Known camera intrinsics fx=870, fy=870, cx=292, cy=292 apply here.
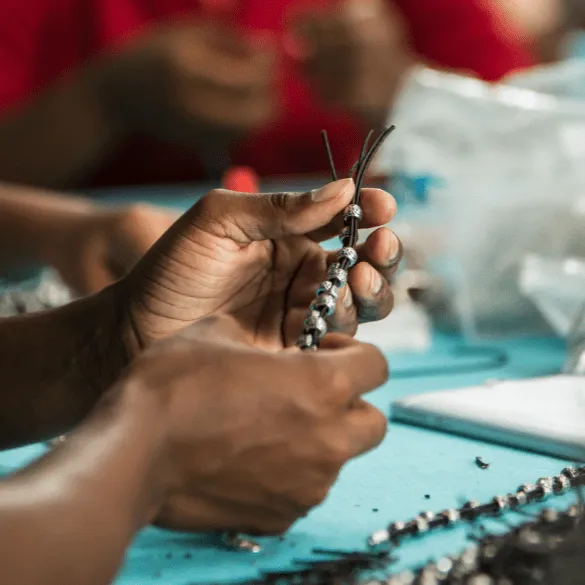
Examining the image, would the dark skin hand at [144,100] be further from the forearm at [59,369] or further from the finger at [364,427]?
the finger at [364,427]

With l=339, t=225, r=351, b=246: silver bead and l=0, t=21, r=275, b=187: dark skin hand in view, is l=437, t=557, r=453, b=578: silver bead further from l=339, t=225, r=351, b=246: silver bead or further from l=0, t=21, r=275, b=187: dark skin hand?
l=0, t=21, r=275, b=187: dark skin hand

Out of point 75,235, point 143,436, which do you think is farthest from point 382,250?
point 75,235

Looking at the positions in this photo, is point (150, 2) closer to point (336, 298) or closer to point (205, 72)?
point (205, 72)

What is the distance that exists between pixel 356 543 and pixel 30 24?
175 centimetres

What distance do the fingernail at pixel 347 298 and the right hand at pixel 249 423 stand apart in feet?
0.35

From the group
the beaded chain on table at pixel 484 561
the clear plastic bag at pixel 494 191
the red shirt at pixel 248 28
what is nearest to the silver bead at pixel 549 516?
the beaded chain on table at pixel 484 561

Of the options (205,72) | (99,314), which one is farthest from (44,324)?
(205,72)

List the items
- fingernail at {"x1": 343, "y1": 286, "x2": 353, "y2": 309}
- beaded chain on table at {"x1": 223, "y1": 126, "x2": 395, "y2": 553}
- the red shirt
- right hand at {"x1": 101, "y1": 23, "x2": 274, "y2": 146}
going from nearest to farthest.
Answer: beaded chain on table at {"x1": 223, "y1": 126, "x2": 395, "y2": 553}, fingernail at {"x1": 343, "y1": 286, "x2": 353, "y2": 309}, right hand at {"x1": 101, "y1": 23, "x2": 274, "y2": 146}, the red shirt

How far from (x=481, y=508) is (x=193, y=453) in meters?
0.16

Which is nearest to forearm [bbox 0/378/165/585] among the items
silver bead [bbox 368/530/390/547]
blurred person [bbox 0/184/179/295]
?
silver bead [bbox 368/530/390/547]

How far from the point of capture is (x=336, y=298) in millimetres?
471

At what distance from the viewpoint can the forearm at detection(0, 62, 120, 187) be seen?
177 centimetres

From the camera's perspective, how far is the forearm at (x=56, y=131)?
69.6 inches

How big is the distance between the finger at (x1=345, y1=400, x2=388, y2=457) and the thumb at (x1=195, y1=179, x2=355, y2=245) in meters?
0.13
